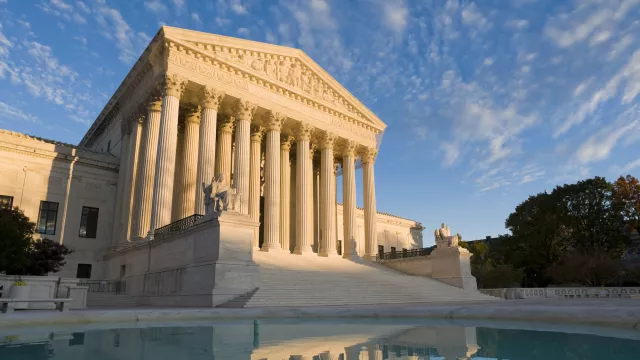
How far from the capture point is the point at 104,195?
3181cm

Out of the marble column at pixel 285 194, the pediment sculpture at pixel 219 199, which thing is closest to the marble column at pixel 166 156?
the pediment sculpture at pixel 219 199

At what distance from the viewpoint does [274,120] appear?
31.5 m

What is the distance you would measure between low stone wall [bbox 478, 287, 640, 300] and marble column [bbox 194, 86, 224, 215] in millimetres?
20357

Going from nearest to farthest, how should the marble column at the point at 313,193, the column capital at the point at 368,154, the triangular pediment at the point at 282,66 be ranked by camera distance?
the triangular pediment at the point at 282,66
the marble column at the point at 313,193
the column capital at the point at 368,154

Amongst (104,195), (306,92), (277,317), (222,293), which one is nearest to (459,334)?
(277,317)

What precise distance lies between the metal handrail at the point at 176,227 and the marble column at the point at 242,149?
5320 mm

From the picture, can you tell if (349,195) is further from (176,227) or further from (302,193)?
(176,227)

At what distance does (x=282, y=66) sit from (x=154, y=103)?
10421 millimetres

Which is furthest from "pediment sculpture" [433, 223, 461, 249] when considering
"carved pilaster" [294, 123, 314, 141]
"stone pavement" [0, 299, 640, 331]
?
"stone pavement" [0, 299, 640, 331]

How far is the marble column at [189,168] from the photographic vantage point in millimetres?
27309

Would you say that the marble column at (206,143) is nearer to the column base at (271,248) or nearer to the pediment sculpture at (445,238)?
the column base at (271,248)

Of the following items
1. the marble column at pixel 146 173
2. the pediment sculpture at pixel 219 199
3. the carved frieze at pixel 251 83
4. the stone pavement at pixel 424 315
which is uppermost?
the carved frieze at pixel 251 83

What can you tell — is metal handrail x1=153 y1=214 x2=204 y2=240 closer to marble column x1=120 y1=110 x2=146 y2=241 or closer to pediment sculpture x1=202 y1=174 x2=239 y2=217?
pediment sculpture x1=202 y1=174 x2=239 y2=217

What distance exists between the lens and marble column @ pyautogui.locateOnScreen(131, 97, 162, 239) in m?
25.6
